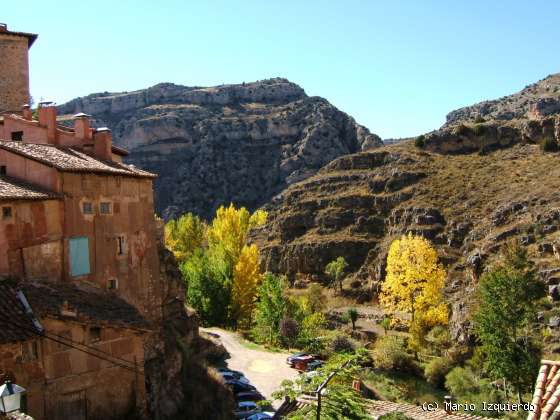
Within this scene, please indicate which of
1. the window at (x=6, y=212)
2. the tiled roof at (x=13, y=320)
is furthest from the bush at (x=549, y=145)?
the tiled roof at (x=13, y=320)

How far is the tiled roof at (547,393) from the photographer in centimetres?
892

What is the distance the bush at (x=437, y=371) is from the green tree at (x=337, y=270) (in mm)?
24686

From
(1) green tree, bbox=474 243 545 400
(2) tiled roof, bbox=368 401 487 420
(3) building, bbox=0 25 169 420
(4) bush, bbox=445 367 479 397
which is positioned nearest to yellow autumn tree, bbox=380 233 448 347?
(4) bush, bbox=445 367 479 397

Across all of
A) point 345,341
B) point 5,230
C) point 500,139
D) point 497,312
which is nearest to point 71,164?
point 5,230

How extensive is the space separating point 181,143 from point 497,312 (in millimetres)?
123121

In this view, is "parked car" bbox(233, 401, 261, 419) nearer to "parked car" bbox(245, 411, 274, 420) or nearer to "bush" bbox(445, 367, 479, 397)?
"parked car" bbox(245, 411, 274, 420)

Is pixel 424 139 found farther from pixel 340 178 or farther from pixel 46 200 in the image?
pixel 46 200

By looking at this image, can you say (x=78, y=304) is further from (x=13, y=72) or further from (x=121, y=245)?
(x=13, y=72)

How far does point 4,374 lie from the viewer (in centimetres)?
1386

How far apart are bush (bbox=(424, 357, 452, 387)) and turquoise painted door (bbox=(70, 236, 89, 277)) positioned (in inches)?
1134

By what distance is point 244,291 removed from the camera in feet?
178

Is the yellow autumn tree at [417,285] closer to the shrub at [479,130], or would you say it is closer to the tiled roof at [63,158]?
the tiled roof at [63,158]

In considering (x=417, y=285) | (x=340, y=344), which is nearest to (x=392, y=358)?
(x=340, y=344)

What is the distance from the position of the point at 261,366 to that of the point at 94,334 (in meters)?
22.8
